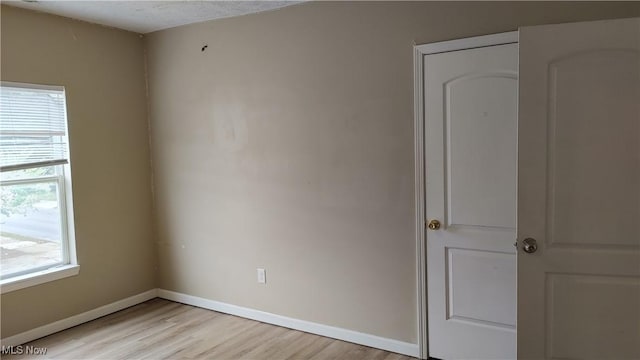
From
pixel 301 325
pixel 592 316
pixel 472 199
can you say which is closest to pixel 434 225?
pixel 472 199

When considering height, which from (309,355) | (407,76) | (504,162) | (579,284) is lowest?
(309,355)

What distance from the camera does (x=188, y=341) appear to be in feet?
11.6

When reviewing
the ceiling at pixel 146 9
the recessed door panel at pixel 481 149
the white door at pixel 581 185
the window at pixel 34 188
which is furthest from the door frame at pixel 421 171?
the window at pixel 34 188

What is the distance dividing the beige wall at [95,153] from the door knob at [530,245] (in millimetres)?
3302

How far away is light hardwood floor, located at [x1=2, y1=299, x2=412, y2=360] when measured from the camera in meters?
3.31

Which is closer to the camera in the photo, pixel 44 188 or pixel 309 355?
pixel 309 355

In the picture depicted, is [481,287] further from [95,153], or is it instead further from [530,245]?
[95,153]

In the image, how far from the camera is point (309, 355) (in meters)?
3.29

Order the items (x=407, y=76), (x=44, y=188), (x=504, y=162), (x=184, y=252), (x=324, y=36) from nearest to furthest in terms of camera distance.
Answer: (x=504, y=162) → (x=407, y=76) → (x=324, y=36) → (x=44, y=188) → (x=184, y=252)

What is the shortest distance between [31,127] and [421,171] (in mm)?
2849

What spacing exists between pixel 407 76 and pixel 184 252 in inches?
99.9

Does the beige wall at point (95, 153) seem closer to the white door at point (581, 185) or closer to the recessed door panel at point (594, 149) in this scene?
the white door at point (581, 185)

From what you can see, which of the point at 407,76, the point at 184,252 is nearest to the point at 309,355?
the point at 184,252

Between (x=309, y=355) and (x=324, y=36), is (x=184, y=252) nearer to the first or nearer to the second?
(x=309, y=355)
